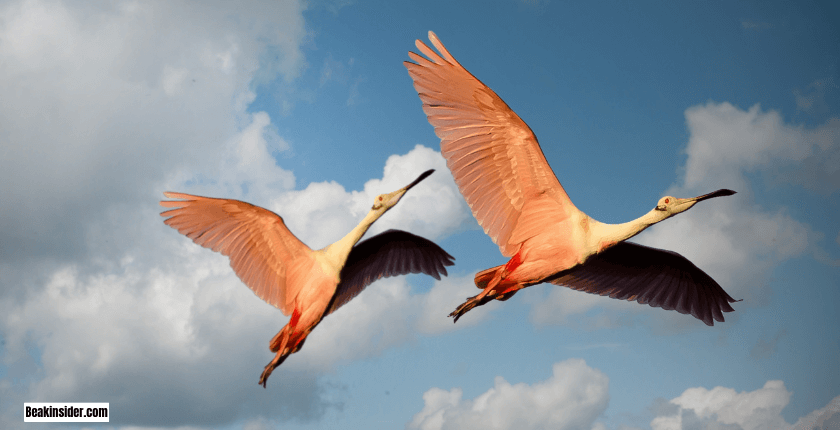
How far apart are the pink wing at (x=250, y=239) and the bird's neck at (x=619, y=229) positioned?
112 inches

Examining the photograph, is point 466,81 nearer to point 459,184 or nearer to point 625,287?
point 459,184

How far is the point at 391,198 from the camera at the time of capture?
23.0 ft

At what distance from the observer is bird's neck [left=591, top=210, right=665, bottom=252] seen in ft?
20.9

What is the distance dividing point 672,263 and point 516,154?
2.48 meters

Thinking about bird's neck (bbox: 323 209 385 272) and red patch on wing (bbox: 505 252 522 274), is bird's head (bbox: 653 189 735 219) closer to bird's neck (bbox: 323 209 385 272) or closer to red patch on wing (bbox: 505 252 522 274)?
red patch on wing (bbox: 505 252 522 274)

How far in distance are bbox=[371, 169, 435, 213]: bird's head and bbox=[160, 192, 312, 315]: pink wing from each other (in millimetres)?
844

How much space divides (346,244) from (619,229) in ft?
8.70

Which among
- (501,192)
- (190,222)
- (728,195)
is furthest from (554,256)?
(190,222)

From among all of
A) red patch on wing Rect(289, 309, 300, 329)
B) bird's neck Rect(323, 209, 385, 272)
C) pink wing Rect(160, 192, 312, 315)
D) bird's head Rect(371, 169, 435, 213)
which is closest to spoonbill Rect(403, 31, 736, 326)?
bird's head Rect(371, 169, 435, 213)

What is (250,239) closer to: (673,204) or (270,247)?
(270,247)

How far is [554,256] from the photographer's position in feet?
21.1

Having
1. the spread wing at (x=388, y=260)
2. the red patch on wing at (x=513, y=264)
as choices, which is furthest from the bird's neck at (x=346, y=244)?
the red patch on wing at (x=513, y=264)

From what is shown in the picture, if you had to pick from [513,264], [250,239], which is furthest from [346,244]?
[513,264]

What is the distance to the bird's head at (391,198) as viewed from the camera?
22.8 ft
